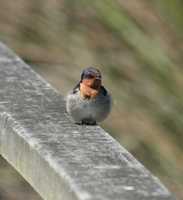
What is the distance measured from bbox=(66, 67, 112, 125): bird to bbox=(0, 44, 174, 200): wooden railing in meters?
0.04

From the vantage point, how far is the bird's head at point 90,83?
2.89m

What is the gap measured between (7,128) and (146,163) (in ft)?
6.77

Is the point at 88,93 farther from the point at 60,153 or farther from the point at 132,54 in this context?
the point at 132,54

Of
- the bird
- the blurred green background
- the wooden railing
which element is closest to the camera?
the wooden railing

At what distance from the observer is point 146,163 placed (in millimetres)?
4512

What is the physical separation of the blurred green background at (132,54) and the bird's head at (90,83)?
1173 mm

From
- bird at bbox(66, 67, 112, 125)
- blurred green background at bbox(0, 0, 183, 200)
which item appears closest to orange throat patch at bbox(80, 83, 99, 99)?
bird at bbox(66, 67, 112, 125)

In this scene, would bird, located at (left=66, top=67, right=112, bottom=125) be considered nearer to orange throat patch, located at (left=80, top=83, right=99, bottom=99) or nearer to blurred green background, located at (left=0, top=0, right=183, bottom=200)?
orange throat patch, located at (left=80, top=83, right=99, bottom=99)

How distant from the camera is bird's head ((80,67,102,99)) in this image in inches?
114

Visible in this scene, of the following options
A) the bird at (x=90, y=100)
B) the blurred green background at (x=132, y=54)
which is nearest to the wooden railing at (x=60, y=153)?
the bird at (x=90, y=100)

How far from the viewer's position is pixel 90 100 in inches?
114

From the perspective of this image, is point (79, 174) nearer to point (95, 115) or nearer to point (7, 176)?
point (95, 115)

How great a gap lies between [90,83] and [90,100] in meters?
0.07

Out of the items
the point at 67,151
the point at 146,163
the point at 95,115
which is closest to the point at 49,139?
the point at 67,151
